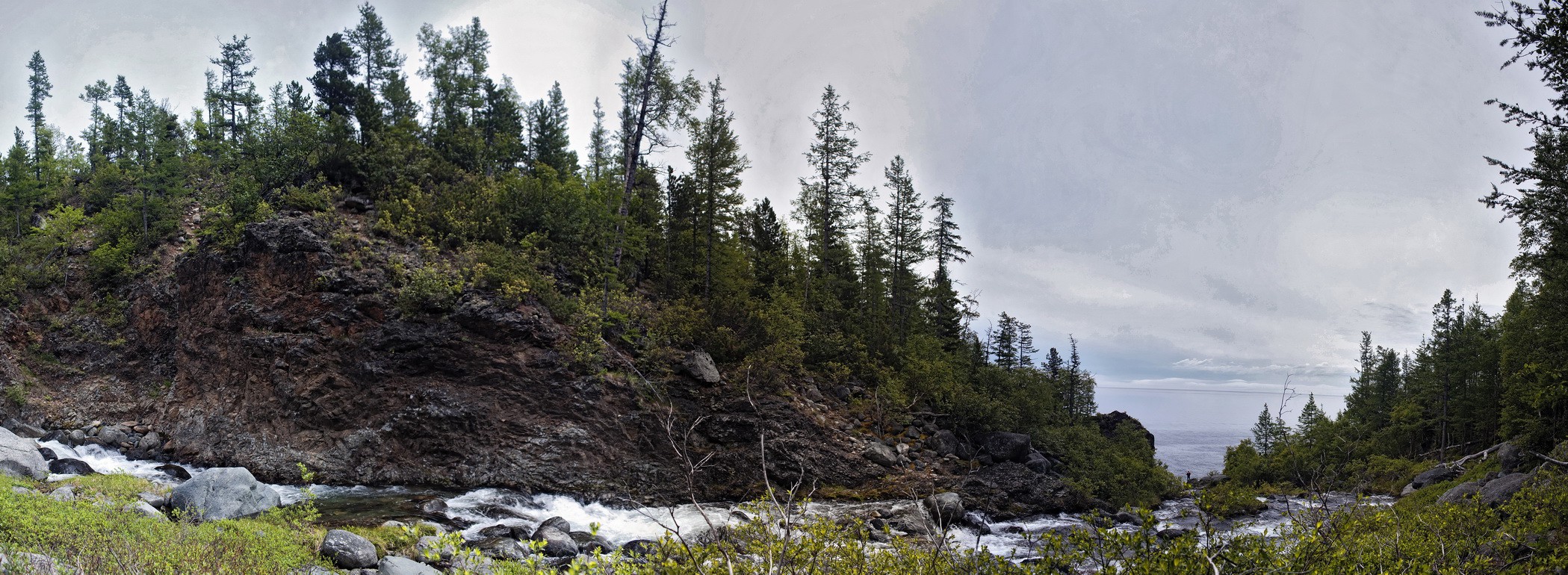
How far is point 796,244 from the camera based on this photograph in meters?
33.4

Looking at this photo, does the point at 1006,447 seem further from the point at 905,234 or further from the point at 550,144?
the point at 550,144

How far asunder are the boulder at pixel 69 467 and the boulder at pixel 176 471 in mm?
1267

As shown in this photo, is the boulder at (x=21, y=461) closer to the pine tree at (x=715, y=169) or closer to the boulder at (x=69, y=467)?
the boulder at (x=69, y=467)

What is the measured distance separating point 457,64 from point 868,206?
77.7 feet

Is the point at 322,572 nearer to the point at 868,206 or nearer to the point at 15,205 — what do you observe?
the point at 868,206

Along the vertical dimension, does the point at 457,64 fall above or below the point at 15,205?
above

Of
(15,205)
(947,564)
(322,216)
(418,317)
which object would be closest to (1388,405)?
(947,564)

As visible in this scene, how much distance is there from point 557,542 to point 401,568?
313 cm

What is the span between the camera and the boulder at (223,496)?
10.8 meters

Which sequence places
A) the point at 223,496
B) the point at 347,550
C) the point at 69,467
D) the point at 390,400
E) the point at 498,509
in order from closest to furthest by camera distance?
the point at 347,550 → the point at 223,496 → the point at 498,509 → the point at 69,467 → the point at 390,400

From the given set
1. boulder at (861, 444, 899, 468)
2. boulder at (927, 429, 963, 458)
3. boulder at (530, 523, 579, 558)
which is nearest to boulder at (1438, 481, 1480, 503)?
boulder at (927, 429, 963, 458)

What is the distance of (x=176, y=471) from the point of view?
1509 cm

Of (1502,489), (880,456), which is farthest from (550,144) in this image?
(1502,489)

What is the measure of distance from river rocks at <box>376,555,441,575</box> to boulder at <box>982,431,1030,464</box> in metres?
17.1
